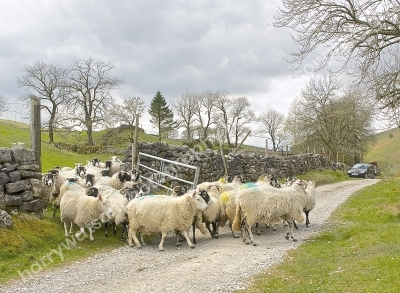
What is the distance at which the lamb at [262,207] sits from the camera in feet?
33.1

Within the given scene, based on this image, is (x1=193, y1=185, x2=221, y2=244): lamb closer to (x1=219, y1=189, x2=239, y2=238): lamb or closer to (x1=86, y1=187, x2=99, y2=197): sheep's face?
(x1=219, y1=189, x2=239, y2=238): lamb

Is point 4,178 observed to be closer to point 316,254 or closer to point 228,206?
point 228,206

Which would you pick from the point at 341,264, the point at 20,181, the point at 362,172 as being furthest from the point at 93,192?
the point at 362,172

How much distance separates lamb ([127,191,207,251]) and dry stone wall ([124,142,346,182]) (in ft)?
19.4

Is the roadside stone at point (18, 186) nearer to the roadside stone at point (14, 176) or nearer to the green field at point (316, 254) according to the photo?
the roadside stone at point (14, 176)

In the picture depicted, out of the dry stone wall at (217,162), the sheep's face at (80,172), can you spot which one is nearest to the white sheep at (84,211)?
the sheep's face at (80,172)

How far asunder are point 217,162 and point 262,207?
9.22 m

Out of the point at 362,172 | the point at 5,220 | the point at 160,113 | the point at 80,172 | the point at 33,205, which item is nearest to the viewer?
the point at 5,220

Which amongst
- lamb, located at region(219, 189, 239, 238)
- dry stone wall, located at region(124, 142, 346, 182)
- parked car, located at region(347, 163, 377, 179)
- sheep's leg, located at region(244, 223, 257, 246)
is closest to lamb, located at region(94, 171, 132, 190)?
dry stone wall, located at region(124, 142, 346, 182)

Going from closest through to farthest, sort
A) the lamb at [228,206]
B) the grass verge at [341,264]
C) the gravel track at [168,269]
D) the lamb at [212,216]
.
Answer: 1. the grass verge at [341,264]
2. the gravel track at [168,269]
3. the lamb at [212,216]
4. the lamb at [228,206]

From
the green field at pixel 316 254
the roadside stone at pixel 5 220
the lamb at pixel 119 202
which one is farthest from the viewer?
the lamb at pixel 119 202

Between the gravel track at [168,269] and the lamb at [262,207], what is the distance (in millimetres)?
496

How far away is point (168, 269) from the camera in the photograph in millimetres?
7812

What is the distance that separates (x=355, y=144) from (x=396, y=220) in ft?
125
